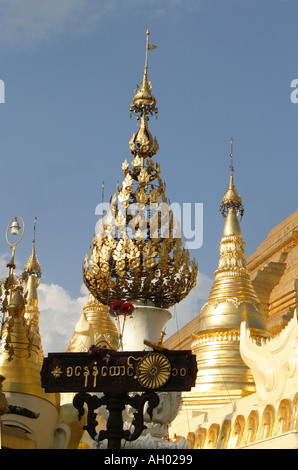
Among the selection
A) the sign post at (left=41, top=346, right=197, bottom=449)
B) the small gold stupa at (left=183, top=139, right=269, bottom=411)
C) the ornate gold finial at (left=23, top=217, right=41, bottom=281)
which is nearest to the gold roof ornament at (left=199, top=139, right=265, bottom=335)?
the small gold stupa at (left=183, top=139, right=269, bottom=411)

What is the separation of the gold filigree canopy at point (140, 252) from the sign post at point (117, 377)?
4987 mm

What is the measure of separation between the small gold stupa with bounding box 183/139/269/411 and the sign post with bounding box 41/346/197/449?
12.4 meters

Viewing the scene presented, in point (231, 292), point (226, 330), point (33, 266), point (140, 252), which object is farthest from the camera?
point (33, 266)

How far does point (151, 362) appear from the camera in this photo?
9.35 meters

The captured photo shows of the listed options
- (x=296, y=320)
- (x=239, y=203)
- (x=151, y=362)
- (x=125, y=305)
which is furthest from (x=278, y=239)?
(x=151, y=362)

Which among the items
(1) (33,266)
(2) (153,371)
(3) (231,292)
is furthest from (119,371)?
(1) (33,266)

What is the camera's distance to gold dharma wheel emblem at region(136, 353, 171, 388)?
931 cm

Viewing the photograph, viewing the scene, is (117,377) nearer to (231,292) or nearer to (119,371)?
(119,371)

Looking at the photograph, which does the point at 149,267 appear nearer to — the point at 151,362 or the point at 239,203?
the point at 151,362

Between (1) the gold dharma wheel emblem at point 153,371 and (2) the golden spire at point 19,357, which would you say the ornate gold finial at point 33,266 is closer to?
(2) the golden spire at point 19,357

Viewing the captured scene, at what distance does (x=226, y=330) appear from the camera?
2333 cm

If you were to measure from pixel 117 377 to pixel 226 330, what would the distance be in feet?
46.5

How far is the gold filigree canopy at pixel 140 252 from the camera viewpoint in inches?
572

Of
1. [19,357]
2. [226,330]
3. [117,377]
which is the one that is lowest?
[117,377]
